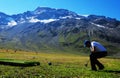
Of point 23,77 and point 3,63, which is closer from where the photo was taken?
point 23,77

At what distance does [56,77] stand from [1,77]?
11.7 feet

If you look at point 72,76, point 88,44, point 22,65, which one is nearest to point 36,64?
point 22,65

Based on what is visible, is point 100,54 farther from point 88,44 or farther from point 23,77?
point 23,77

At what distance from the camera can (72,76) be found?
768 inches

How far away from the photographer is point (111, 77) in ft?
62.5

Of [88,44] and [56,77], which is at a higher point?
[88,44]

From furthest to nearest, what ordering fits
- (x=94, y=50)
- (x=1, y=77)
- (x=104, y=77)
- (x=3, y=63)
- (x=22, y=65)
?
(x=3, y=63), (x=22, y=65), (x=94, y=50), (x=104, y=77), (x=1, y=77)

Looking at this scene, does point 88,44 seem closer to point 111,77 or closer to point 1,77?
point 111,77

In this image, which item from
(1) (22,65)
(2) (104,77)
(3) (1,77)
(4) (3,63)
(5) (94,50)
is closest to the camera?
(3) (1,77)

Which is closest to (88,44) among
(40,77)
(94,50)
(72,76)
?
(94,50)

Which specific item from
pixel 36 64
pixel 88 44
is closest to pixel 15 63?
pixel 36 64

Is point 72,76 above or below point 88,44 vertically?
below

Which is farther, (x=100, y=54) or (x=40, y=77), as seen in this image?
(x=100, y=54)

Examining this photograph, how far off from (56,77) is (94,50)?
6.49 meters
